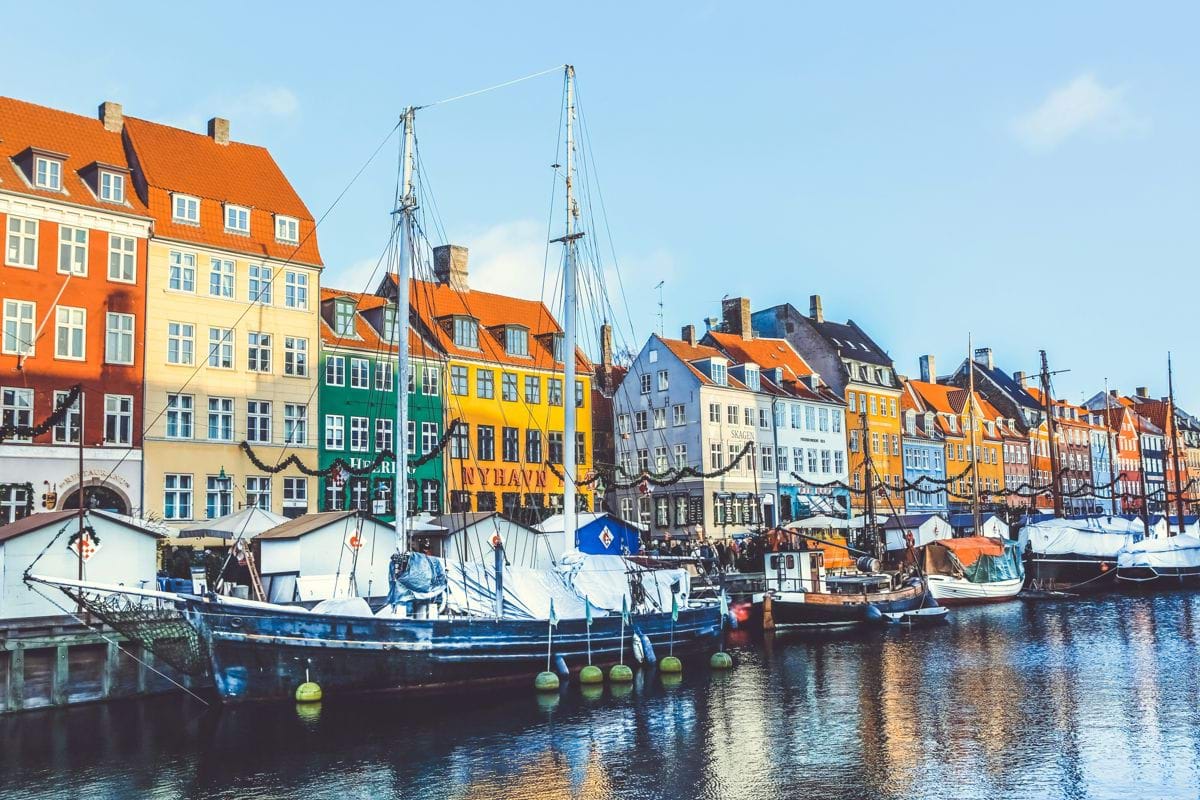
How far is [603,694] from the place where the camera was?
30000 millimetres

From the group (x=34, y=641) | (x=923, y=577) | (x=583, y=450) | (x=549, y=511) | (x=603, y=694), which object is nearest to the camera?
(x=34, y=641)

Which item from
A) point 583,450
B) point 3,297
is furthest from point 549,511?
point 3,297


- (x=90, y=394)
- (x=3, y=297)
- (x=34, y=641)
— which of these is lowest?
(x=34, y=641)

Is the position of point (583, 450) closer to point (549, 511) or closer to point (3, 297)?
point (549, 511)

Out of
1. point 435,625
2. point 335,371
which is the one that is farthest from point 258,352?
point 435,625

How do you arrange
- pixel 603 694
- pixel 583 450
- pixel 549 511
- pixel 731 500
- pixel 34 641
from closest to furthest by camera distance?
pixel 34 641
pixel 603 694
pixel 549 511
pixel 583 450
pixel 731 500

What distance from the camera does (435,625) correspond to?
29422 millimetres

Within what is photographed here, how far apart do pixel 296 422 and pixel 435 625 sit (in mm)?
23321

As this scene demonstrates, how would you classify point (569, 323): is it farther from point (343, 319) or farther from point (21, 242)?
point (21, 242)

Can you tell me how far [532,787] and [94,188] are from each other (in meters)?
34.6

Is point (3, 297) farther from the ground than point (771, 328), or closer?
closer

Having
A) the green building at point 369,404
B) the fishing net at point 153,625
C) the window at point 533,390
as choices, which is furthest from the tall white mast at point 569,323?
the window at point 533,390

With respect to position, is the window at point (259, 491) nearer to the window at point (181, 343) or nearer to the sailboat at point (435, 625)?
the window at point (181, 343)

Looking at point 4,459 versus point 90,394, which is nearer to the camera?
Result: point 4,459
